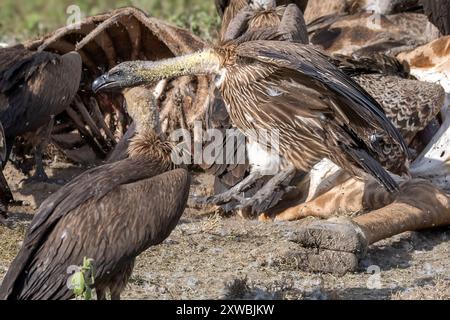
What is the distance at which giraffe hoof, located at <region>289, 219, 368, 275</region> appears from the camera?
5965mm

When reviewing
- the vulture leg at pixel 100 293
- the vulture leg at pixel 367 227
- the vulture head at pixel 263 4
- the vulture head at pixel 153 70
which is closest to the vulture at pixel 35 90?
the vulture head at pixel 263 4

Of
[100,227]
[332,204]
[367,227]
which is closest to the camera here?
[100,227]

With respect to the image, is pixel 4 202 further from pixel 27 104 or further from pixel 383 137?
pixel 383 137

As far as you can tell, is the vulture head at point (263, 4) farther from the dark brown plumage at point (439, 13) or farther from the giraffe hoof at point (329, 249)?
the giraffe hoof at point (329, 249)

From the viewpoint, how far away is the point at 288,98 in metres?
6.79

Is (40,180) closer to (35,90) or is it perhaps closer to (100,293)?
(35,90)

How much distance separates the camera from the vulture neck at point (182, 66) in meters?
6.60

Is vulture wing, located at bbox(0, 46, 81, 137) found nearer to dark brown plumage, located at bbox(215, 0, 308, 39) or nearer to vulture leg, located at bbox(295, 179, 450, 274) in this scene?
dark brown plumage, located at bbox(215, 0, 308, 39)

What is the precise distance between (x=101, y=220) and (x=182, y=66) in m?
1.94

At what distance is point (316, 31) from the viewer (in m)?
9.19

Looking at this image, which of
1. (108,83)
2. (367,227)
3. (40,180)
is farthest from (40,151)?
(367,227)

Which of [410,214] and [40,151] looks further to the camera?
[40,151]

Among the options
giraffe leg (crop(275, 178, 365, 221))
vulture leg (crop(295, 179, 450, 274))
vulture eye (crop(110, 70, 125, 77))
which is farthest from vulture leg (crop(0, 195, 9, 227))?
vulture leg (crop(295, 179, 450, 274))
